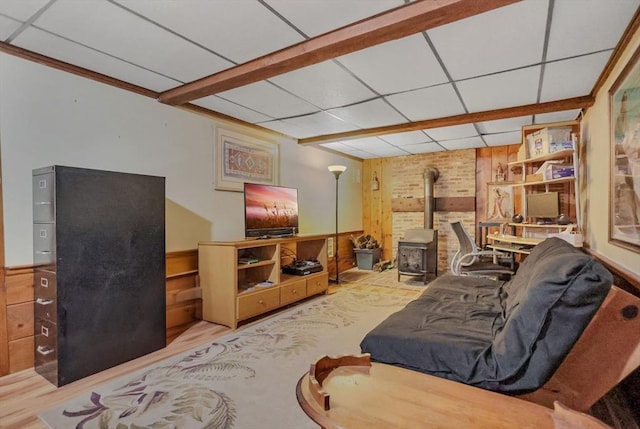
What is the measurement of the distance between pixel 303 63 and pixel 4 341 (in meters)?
2.84

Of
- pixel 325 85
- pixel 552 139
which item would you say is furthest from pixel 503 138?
pixel 325 85

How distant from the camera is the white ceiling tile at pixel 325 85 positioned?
2.67 m

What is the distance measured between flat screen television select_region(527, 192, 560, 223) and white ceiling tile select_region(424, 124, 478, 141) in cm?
118

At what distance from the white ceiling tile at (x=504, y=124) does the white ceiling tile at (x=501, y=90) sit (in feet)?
1.75

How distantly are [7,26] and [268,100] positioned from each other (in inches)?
75.7

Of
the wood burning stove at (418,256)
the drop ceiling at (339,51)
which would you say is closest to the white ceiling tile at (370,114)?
the drop ceiling at (339,51)

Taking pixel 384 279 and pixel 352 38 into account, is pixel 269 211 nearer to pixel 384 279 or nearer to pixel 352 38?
pixel 352 38

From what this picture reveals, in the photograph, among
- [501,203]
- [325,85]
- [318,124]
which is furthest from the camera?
[501,203]

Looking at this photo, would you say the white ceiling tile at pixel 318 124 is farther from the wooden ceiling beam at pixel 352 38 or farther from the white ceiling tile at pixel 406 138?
the wooden ceiling beam at pixel 352 38

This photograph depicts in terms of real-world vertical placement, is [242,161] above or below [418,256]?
above

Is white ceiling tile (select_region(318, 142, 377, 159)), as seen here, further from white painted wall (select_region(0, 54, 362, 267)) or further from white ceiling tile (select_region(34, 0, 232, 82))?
white ceiling tile (select_region(34, 0, 232, 82))

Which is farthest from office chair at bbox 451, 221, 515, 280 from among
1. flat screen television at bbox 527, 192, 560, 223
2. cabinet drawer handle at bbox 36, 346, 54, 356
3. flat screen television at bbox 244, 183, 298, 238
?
cabinet drawer handle at bbox 36, 346, 54, 356

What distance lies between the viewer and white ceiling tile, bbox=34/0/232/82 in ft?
6.09

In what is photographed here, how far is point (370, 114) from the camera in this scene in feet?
12.4
